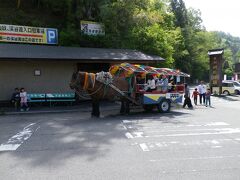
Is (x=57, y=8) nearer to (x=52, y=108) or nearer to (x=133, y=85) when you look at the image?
(x=52, y=108)

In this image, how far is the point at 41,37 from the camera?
1076 inches

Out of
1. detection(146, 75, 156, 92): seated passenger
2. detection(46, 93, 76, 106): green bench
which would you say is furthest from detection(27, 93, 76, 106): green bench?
detection(146, 75, 156, 92): seated passenger

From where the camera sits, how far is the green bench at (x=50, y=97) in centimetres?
2236

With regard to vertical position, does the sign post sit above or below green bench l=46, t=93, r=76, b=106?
above

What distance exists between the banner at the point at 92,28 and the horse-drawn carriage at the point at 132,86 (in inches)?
445

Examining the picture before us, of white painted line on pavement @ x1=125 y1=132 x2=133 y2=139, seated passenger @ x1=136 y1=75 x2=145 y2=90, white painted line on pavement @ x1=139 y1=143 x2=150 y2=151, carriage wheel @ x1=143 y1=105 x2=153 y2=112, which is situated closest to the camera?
white painted line on pavement @ x1=139 y1=143 x2=150 y2=151

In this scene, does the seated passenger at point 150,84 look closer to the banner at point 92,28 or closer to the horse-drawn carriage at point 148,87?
the horse-drawn carriage at point 148,87

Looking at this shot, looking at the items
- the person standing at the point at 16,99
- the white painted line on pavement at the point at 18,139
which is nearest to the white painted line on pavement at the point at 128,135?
the white painted line on pavement at the point at 18,139

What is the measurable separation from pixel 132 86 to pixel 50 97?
675 cm

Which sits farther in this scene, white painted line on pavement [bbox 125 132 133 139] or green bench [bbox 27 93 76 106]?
green bench [bbox 27 93 76 106]

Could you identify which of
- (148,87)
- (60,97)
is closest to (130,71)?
(148,87)

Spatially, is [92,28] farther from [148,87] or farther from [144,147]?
[144,147]

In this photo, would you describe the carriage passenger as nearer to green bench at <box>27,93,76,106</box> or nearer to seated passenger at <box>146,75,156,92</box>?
seated passenger at <box>146,75,156,92</box>

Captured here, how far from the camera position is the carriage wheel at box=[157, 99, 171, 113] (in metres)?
19.3
